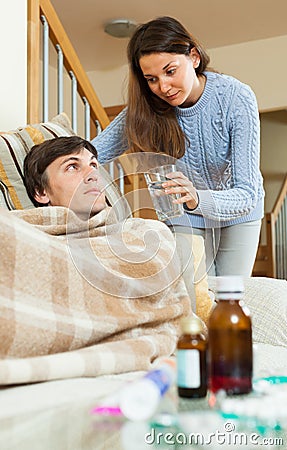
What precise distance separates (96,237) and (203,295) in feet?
0.88

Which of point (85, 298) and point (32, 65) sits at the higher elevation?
point (32, 65)

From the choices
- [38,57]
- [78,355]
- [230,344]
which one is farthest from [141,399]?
[38,57]

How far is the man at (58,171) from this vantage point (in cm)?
164

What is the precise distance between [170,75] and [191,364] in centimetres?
122

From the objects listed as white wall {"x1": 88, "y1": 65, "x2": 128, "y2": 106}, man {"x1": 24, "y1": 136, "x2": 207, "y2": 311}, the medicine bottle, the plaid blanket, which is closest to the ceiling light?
white wall {"x1": 88, "y1": 65, "x2": 128, "y2": 106}

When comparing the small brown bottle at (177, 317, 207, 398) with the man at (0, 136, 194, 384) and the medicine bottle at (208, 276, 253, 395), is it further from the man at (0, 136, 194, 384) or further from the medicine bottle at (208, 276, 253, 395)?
the man at (0, 136, 194, 384)

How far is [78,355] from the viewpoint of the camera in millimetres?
965

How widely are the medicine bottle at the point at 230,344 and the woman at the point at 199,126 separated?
933mm

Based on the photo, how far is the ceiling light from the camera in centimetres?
498

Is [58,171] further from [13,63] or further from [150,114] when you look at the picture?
[13,63]

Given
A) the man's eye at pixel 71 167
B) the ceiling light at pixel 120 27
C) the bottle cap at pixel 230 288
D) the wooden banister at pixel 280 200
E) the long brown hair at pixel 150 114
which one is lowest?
the wooden banister at pixel 280 200

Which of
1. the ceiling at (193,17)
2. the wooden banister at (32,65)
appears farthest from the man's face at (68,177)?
the ceiling at (193,17)

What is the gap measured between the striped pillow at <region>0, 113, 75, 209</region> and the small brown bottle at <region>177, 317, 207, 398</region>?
3.30ft

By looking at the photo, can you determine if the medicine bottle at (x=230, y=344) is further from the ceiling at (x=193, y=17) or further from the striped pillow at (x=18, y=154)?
the ceiling at (x=193, y=17)
